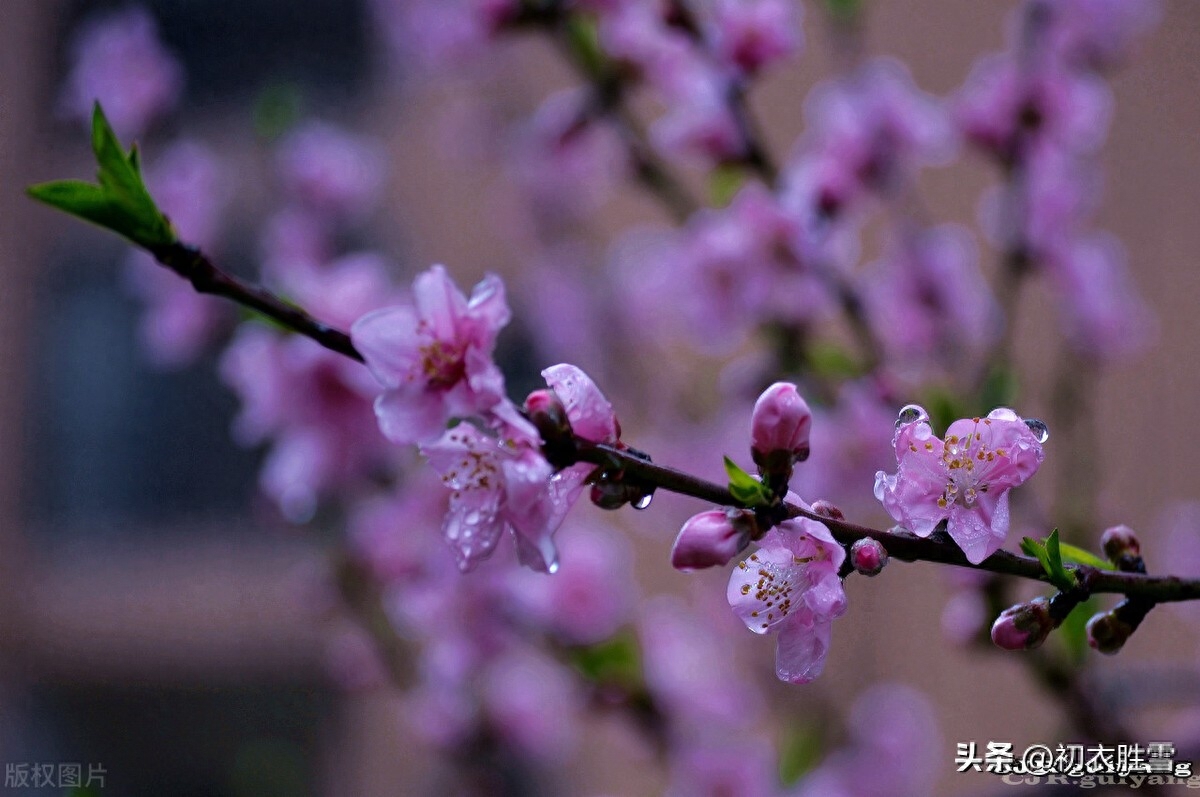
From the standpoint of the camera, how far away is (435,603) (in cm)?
121

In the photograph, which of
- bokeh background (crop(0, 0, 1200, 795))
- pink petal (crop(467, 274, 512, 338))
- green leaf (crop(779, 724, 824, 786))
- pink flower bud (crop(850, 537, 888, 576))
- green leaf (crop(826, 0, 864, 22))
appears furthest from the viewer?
bokeh background (crop(0, 0, 1200, 795))

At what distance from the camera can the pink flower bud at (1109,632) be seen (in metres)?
0.49

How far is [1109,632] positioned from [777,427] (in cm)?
20

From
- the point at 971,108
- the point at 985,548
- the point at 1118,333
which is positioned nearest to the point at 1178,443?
the point at 1118,333

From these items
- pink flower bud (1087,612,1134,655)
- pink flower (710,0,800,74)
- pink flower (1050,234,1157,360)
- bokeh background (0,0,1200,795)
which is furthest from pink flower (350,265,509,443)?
bokeh background (0,0,1200,795)

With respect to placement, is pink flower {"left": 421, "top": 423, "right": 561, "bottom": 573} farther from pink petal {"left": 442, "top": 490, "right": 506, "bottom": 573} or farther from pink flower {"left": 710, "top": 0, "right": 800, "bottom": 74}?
pink flower {"left": 710, "top": 0, "right": 800, "bottom": 74}

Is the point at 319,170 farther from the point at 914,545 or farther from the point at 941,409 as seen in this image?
the point at 914,545

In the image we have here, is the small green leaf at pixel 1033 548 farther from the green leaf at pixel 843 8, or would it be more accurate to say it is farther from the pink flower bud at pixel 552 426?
the green leaf at pixel 843 8

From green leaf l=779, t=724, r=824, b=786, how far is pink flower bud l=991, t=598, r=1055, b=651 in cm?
93

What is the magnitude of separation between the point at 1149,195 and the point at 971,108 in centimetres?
134

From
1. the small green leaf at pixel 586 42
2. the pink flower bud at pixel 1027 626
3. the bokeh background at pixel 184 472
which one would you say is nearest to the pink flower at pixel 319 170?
the small green leaf at pixel 586 42

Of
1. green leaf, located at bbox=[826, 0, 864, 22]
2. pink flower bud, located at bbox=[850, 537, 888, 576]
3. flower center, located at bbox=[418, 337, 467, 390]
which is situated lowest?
pink flower bud, located at bbox=[850, 537, 888, 576]

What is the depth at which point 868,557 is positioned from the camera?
0.44 meters

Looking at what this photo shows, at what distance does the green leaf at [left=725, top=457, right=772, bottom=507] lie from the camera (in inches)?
18.5
